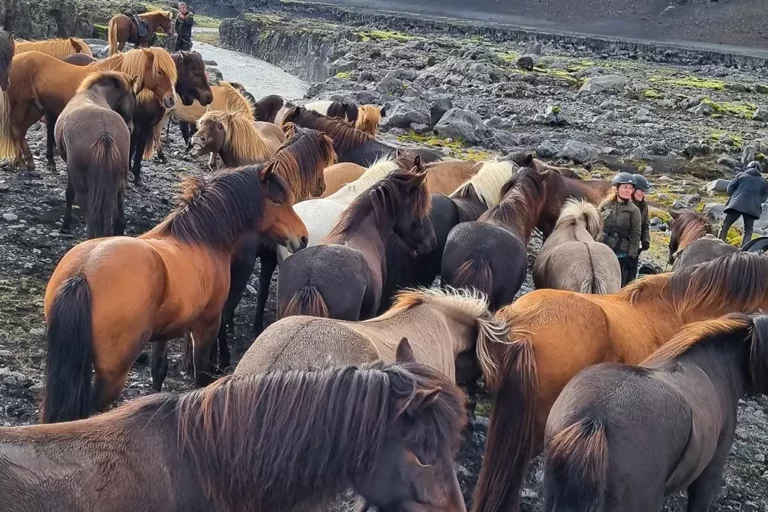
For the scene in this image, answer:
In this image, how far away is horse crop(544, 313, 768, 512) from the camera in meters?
3.31

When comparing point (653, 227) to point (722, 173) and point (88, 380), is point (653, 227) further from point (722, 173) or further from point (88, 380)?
point (88, 380)

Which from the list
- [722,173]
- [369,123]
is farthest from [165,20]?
[722,173]

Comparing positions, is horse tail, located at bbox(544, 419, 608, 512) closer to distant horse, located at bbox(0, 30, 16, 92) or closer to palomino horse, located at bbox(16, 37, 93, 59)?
distant horse, located at bbox(0, 30, 16, 92)

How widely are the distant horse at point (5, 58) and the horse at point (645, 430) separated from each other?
807 centimetres

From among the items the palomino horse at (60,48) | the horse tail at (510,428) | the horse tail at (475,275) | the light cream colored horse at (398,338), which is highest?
the palomino horse at (60,48)

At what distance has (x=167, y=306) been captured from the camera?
14.6 feet

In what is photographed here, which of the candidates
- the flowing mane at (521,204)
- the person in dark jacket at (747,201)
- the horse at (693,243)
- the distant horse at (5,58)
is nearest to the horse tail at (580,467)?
the flowing mane at (521,204)

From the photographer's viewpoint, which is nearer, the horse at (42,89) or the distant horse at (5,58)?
the distant horse at (5,58)

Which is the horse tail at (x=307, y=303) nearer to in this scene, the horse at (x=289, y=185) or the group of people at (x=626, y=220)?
the horse at (x=289, y=185)

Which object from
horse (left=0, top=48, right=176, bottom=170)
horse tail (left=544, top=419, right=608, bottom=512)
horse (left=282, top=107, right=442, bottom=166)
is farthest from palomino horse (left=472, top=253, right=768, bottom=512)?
horse (left=0, top=48, right=176, bottom=170)

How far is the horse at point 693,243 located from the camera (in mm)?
6660

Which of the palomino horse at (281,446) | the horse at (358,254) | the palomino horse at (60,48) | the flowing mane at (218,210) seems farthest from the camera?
the palomino horse at (60,48)

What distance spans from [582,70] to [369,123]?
21.0m

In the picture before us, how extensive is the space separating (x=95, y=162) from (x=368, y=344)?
4.37 metres
